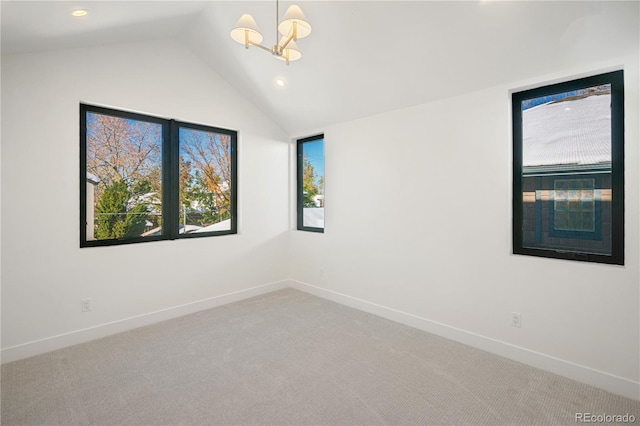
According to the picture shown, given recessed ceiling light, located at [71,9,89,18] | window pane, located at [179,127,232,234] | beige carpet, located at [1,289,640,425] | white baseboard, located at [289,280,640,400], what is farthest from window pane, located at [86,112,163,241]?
white baseboard, located at [289,280,640,400]

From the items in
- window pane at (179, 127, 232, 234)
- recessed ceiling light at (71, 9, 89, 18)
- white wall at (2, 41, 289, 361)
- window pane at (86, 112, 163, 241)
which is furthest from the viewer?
window pane at (179, 127, 232, 234)

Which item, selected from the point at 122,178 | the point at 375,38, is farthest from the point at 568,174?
the point at 122,178

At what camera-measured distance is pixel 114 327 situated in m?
3.19

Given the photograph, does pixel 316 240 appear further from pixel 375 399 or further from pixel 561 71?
pixel 561 71

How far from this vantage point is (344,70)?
3.20 metres

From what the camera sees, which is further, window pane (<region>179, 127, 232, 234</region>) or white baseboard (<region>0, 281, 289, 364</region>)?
window pane (<region>179, 127, 232, 234</region>)

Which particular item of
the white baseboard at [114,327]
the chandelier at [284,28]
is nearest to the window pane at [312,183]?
the white baseboard at [114,327]

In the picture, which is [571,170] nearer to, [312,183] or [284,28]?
[284,28]

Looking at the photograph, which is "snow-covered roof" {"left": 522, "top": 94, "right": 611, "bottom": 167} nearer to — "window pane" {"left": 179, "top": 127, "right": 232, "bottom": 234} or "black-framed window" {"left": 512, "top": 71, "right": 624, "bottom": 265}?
"black-framed window" {"left": 512, "top": 71, "right": 624, "bottom": 265}

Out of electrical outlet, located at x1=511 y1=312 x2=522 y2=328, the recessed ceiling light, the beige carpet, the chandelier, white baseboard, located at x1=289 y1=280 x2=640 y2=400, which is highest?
the recessed ceiling light

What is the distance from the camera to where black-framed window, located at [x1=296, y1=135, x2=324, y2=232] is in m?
4.54

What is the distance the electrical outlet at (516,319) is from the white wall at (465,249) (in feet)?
0.11

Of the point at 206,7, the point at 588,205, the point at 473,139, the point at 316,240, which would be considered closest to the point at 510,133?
the point at 473,139

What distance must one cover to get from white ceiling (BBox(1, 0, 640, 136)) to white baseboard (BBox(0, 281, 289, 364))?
2.44m
